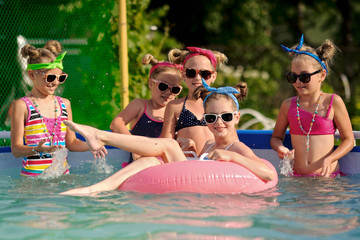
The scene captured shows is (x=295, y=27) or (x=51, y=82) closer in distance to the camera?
(x=51, y=82)

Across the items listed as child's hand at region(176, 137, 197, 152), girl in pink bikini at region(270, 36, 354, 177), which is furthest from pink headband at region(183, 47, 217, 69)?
child's hand at region(176, 137, 197, 152)

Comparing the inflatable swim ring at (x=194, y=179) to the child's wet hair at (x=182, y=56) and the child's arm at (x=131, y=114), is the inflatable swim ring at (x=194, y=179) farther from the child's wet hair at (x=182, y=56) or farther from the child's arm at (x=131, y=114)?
the child's wet hair at (x=182, y=56)

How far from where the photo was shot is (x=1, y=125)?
23.1 ft

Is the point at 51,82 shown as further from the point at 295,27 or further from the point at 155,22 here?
the point at 295,27

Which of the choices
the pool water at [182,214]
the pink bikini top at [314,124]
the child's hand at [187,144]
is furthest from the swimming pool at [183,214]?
the child's hand at [187,144]

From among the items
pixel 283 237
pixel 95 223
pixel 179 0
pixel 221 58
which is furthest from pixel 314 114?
pixel 179 0

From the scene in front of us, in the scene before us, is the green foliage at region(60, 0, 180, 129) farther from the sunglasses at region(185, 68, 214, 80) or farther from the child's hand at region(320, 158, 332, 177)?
the child's hand at region(320, 158, 332, 177)

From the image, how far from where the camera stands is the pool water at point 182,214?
339 cm

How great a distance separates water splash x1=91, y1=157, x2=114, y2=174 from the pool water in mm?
1060

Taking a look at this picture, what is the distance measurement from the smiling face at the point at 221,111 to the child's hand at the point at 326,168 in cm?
104

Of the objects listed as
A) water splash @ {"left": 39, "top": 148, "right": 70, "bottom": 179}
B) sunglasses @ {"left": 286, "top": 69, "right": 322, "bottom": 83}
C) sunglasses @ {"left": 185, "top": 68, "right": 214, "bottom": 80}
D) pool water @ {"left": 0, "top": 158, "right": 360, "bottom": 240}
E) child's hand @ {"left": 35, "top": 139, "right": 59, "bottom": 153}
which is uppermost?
sunglasses @ {"left": 185, "top": 68, "right": 214, "bottom": 80}

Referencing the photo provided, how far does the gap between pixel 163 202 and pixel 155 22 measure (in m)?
7.47

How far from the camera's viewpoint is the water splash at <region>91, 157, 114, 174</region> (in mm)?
6008

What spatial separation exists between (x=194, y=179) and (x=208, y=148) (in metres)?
0.73
